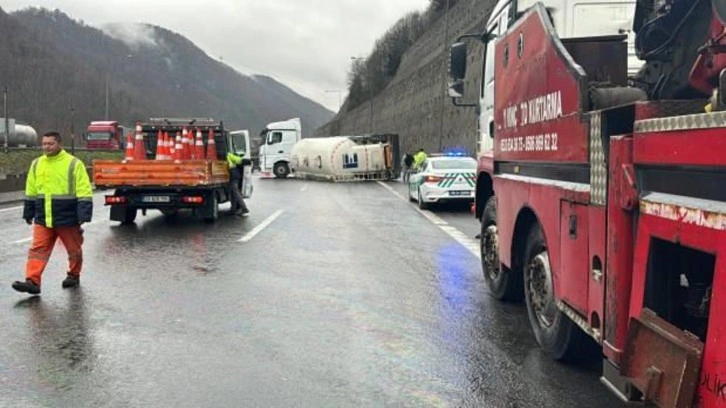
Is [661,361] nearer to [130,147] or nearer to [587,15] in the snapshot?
[587,15]

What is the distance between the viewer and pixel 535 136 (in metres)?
5.39

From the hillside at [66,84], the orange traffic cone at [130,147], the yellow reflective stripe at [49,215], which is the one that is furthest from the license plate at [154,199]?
the hillside at [66,84]

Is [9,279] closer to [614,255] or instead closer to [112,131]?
[614,255]

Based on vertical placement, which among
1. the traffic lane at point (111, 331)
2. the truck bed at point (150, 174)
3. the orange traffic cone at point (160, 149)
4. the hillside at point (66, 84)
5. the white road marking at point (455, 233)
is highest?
the hillside at point (66, 84)

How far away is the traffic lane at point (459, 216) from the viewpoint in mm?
14698

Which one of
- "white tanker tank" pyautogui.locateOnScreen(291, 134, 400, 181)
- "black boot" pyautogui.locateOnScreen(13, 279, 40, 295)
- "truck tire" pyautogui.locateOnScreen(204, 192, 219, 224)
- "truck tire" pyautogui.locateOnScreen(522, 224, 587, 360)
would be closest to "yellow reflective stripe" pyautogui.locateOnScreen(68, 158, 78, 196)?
"black boot" pyautogui.locateOnScreen(13, 279, 40, 295)

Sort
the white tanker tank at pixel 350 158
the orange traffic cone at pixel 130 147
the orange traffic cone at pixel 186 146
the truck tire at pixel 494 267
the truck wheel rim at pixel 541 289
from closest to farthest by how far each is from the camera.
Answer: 1. the truck wheel rim at pixel 541 289
2. the truck tire at pixel 494 267
3. the orange traffic cone at pixel 130 147
4. the orange traffic cone at pixel 186 146
5. the white tanker tank at pixel 350 158

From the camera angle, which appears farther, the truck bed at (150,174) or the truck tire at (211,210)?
the truck tire at (211,210)

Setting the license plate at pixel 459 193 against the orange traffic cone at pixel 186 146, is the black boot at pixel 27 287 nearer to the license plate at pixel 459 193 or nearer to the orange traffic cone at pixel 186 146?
the orange traffic cone at pixel 186 146

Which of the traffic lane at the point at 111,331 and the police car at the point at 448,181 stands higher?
the police car at the point at 448,181

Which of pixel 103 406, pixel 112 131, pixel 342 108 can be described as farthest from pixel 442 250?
pixel 342 108

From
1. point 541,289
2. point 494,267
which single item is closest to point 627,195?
point 541,289

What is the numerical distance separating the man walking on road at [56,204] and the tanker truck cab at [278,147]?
35956 millimetres

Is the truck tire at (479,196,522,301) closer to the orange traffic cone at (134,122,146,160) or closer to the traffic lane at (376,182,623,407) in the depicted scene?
the traffic lane at (376,182,623,407)
